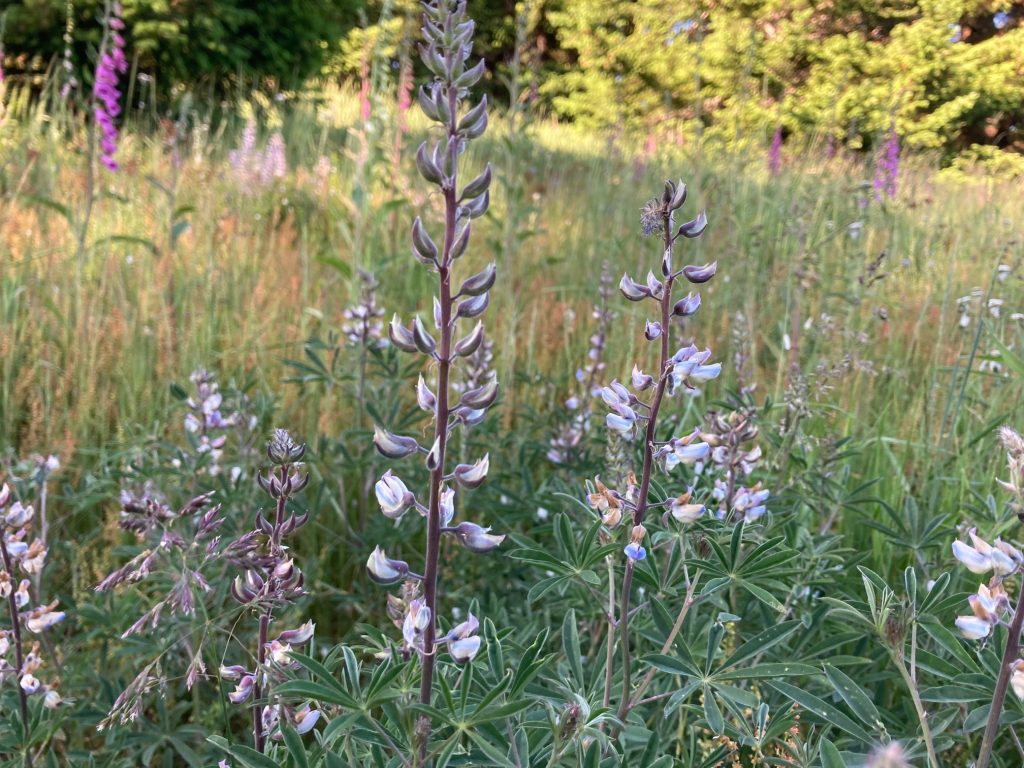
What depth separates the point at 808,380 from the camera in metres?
1.71

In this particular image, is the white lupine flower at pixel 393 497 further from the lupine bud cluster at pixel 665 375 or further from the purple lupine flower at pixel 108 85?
the purple lupine flower at pixel 108 85

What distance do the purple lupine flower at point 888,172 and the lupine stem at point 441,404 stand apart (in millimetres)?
4117

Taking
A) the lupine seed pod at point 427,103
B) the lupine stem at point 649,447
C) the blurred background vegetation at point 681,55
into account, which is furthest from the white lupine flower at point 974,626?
the blurred background vegetation at point 681,55

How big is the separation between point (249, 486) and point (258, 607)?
88 centimetres

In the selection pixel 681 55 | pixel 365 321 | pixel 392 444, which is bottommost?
pixel 365 321

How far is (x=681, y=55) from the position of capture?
1006 cm

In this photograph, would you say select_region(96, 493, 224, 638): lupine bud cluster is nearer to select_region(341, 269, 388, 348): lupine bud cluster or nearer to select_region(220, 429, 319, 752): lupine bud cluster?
select_region(220, 429, 319, 752): lupine bud cluster

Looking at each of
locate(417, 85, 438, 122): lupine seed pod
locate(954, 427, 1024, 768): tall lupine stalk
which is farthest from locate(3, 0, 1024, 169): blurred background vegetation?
locate(954, 427, 1024, 768): tall lupine stalk

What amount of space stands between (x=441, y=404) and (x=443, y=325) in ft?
0.23

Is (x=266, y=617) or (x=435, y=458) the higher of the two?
(x=435, y=458)

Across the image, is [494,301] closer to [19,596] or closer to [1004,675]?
[19,596]

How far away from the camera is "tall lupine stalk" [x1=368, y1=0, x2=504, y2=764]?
676 millimetres

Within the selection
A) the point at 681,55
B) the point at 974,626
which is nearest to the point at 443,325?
the point at 974,626

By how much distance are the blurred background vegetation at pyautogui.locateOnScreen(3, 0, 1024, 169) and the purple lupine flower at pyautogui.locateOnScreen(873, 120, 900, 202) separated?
7.7 inches
